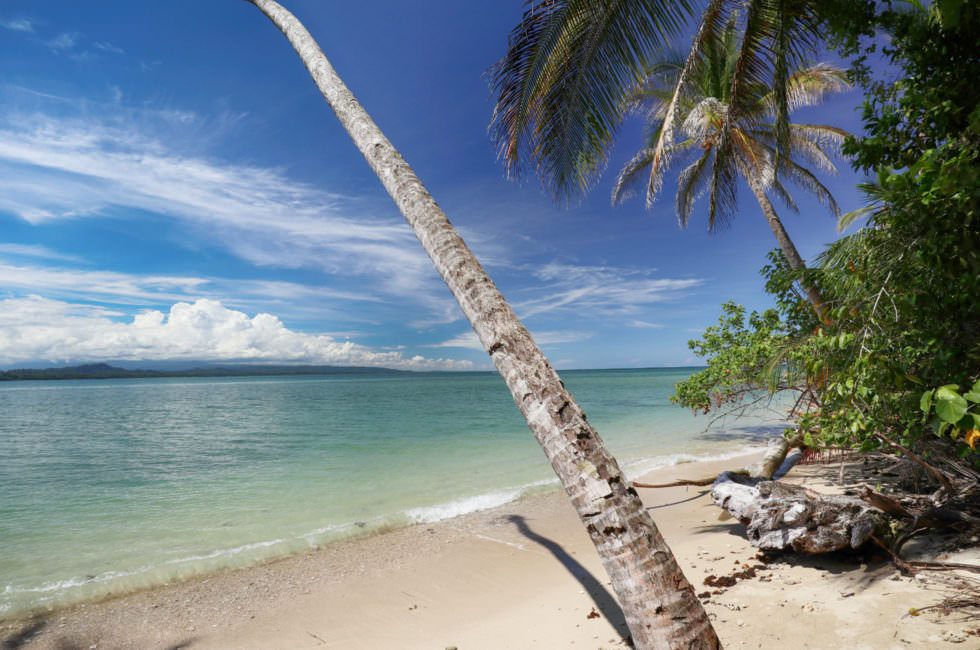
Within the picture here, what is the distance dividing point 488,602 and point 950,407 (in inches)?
176

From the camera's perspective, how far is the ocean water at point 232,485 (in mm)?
6121

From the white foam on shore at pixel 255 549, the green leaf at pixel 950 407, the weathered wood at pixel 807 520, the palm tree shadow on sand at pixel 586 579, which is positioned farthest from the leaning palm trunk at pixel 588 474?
the white foam on shore at pixel 255 549

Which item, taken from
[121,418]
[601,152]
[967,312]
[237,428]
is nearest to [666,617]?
[967,312]

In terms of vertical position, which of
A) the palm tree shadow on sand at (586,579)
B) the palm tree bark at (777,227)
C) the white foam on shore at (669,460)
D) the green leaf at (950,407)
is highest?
the palm tree bark at (777,227)

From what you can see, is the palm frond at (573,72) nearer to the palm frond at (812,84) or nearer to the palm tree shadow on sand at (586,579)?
the palm tree shadow on sand at (586,579)

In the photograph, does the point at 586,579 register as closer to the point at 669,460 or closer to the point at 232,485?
the point at 669,460

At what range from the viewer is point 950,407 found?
4.27ft

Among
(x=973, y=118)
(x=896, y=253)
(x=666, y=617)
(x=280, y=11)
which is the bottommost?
(x=666, y=617)

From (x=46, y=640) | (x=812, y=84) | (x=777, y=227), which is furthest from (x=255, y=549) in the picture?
(x=812, y=84)

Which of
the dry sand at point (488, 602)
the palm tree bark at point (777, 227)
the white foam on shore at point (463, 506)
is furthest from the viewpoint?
the palm tree bark at point (777, 227)

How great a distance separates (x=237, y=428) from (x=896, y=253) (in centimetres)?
2301

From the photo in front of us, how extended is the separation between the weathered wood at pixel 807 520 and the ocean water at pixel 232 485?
506 cm

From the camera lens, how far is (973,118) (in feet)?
6.88

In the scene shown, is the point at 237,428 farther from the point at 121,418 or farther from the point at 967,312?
the point at 967,312
